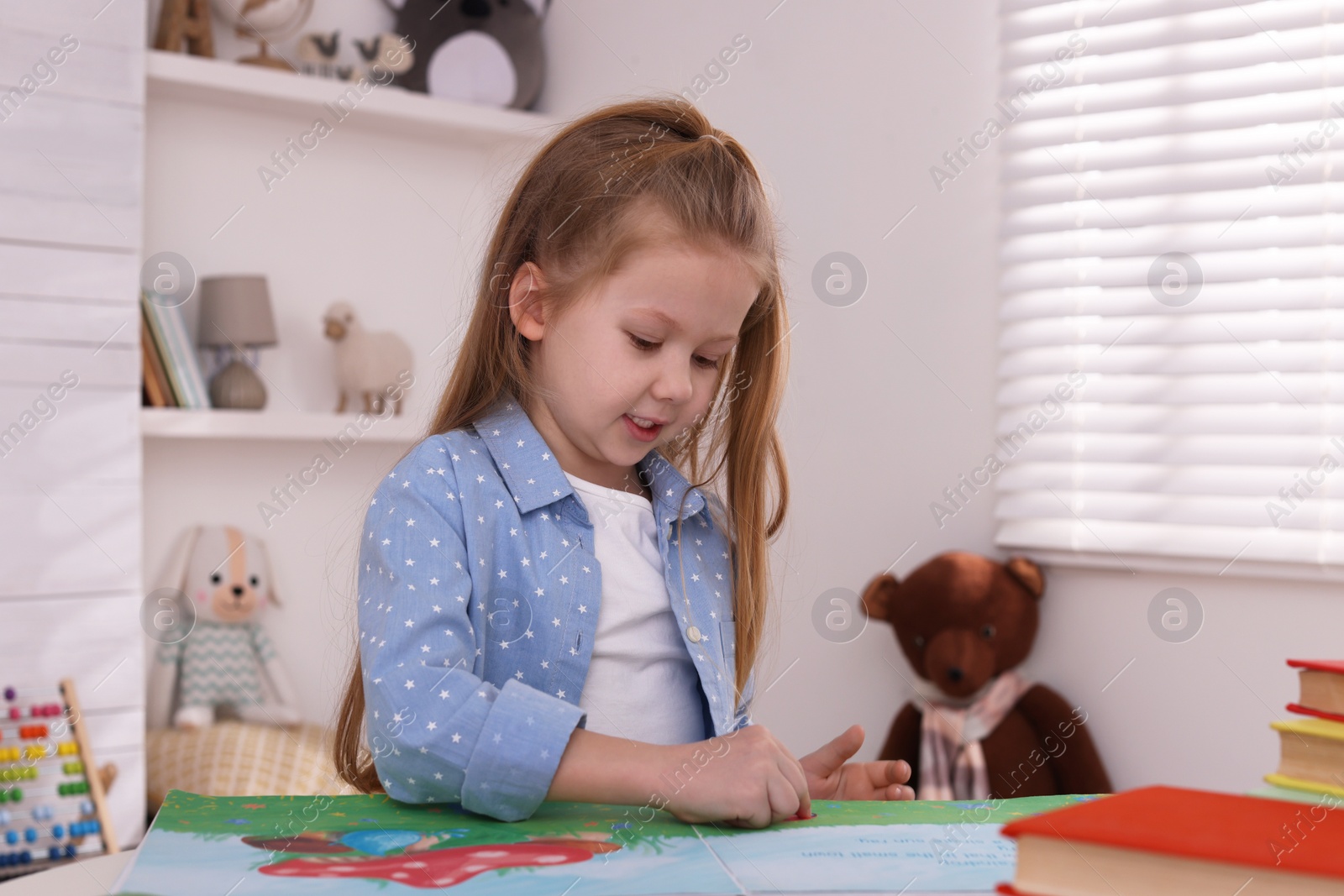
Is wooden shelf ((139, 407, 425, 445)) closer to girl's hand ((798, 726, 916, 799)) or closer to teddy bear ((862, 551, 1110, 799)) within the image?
teddy bear ((862, 551, 1110, 799))

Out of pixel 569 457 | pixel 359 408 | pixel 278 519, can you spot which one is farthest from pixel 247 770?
pixel 569 457

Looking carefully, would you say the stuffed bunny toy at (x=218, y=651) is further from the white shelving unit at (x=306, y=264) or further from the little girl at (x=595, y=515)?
the little girl at (x=595, y=515)

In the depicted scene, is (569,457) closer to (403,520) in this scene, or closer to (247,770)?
(403,520)

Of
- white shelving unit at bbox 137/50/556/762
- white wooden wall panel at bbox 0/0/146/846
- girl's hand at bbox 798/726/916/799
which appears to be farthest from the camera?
white shelving unit at bbox 137/50/556/762

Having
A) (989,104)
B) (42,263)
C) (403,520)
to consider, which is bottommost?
(403,520)

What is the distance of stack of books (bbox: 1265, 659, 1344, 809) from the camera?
47cm

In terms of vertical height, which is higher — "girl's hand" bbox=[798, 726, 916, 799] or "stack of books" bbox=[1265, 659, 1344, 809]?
"stack of books" bbox=[1265, 659, 1344, 809]

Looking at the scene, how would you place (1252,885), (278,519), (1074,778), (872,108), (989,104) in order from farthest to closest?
1. (278,519)
2. (872,108)
3. (989,104)
4. (1074,778)
5. (1252,885)

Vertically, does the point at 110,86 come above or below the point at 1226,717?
above

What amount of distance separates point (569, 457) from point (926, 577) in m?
0.92

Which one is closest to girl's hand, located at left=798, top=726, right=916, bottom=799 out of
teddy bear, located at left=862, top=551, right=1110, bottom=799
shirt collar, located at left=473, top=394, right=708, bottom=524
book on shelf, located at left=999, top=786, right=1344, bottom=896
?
shirt collar, located at left=473, top=394, right=708, bottom=524

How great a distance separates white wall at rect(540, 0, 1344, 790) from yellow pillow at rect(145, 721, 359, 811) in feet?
2.49

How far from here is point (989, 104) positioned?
175 cm

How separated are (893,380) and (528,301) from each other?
108cm
